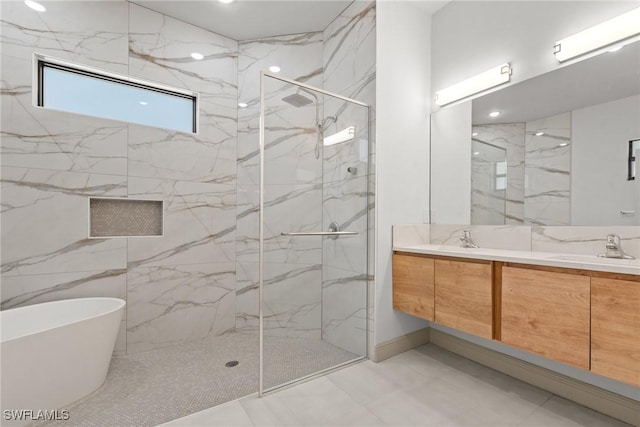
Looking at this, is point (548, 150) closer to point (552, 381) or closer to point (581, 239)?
point (581, 239)

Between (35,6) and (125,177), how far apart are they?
4.32ft

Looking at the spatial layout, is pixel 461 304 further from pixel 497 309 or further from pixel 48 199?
pixel 48 199

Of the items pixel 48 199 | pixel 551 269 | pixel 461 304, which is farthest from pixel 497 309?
pixel 48 199

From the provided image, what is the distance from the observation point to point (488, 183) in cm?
219

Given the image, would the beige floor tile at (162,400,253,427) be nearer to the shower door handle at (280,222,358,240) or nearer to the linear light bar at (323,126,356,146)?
the shower door handle at (280,222,358,240)

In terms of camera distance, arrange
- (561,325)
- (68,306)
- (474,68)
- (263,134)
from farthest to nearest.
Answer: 1. (474,68)
2. (68,306)
3. (263,134)
4. (561,325)

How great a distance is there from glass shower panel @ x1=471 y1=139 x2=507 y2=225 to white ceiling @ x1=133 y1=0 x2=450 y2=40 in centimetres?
130

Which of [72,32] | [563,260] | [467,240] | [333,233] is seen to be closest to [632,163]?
[563,260]

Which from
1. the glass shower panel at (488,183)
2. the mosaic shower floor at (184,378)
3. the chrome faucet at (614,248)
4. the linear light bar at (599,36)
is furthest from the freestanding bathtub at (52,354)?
the linear light bar at (599,36)

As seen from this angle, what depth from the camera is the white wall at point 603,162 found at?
1.58m

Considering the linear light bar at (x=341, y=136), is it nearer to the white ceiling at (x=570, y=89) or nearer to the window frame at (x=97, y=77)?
the white ceiling at (x=570, y=89)

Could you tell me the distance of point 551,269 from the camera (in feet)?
4.77

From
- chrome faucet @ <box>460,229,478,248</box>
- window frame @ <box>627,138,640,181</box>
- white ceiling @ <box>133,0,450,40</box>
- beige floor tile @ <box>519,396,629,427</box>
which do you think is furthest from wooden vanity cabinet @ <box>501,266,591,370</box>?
white ceiling @ <box>133,0,450,40</box>

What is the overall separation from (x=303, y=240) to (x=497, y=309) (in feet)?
3.97
